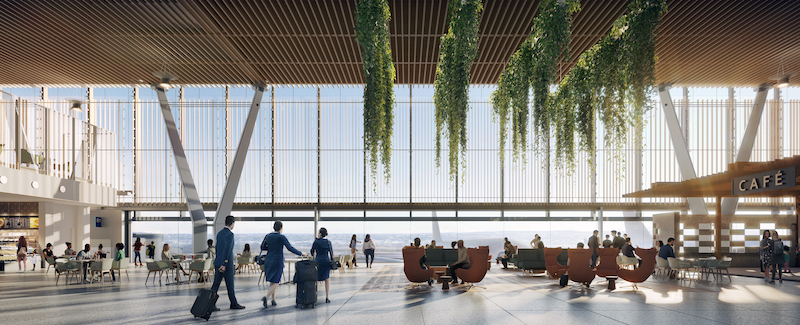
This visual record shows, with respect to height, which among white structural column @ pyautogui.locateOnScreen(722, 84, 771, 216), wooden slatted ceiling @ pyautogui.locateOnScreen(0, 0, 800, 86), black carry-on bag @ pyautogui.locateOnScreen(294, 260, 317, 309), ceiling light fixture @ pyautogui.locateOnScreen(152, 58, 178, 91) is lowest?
black carry-on bag @ pyautogui.locateOnScreen(294, 260, 317, 309)

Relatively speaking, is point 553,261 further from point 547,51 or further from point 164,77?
point 164,77

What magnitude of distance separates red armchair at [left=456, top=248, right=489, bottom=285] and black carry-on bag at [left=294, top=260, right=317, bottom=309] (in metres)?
3.92

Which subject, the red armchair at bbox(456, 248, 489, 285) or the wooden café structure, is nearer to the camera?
the red armchair at bbox(456, 248, 489, 285)

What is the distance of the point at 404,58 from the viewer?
44.7ft

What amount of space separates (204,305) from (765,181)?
11823 mm

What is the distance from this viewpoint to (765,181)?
1183 cm

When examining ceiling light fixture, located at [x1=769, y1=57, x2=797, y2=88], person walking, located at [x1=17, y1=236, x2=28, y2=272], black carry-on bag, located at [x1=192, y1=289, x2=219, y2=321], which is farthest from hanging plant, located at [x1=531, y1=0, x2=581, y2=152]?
person walking, located at [x1=17, y1=236, x2=28, y2=272]

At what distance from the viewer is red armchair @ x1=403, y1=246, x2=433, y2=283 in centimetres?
1086

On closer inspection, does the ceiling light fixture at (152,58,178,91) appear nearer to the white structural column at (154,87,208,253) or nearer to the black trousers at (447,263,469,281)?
the white structural column at (154,87,208,253)

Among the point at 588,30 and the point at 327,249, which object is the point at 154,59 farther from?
the point at 588,30

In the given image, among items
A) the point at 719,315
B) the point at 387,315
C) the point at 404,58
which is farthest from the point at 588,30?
the point at 387,315

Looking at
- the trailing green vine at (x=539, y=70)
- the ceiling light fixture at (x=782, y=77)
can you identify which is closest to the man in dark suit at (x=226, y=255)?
the trailing green vine at (x=539, y=70)

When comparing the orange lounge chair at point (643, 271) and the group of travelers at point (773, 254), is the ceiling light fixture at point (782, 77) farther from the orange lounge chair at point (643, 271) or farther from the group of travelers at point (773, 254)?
the orange lounge chair at point (643, 271)

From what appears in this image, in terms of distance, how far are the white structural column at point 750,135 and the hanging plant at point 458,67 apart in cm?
1191
